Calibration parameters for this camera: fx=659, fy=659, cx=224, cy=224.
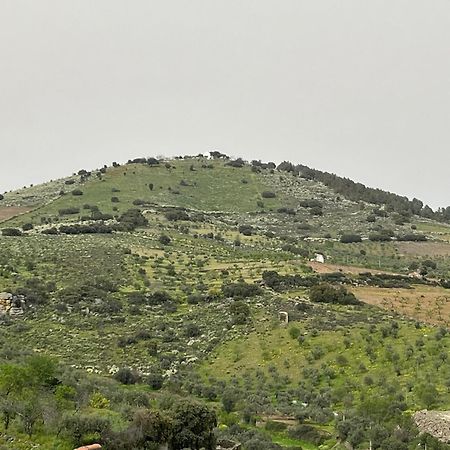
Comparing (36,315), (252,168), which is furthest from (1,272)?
(252,168)

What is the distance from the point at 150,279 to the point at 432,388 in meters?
28.3

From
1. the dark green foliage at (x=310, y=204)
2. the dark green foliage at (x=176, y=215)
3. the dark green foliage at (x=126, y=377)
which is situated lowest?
the dark green foliage at (x=126, y=377)

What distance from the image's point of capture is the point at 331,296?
43656 millimetres

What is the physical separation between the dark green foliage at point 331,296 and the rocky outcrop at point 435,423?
19.8m

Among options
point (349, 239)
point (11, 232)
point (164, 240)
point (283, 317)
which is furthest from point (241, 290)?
point (349, 239)

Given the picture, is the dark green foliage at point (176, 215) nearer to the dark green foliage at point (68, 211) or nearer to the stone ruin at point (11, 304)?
the dark green foliage at point (68, 211)

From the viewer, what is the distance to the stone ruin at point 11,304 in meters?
40.7

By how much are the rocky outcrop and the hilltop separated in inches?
19.0

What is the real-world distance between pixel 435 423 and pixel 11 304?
27912mm

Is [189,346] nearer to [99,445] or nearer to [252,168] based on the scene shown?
[99,445]

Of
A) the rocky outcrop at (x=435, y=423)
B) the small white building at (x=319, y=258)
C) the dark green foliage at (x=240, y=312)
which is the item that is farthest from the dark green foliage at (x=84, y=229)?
the rocky outcrop at (x=435, y=423)

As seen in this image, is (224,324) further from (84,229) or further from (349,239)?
(349,239)

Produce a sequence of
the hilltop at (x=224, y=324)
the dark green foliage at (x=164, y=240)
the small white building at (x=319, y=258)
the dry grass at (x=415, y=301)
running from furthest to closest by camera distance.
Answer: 1. the dark green foliage at (x=164, y=240)
2. the small white building at (x=319, y=258)
3. the dry grass at (x=415, y=301)
4. the hilltop at (x=224, y=324)

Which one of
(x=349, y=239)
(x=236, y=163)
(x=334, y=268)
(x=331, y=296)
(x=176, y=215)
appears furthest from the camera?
(x=236, y=163)
